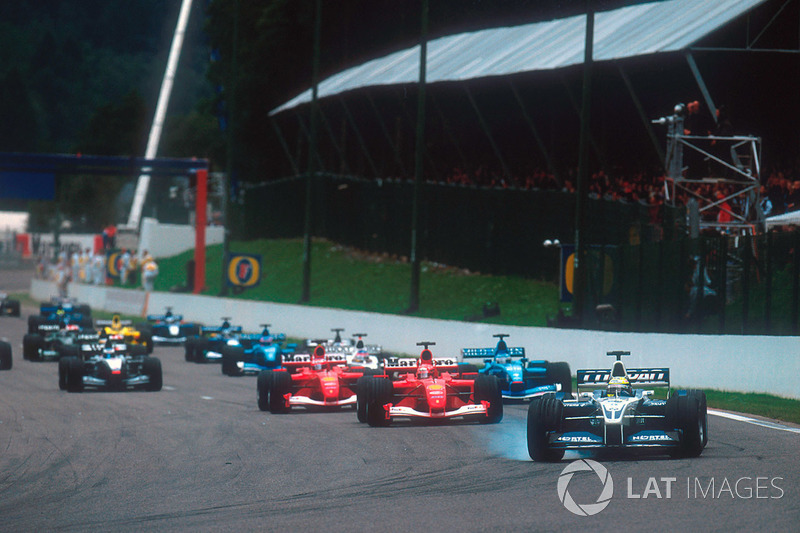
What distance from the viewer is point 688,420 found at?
11.7 meters

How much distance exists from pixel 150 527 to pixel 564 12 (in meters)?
35.6

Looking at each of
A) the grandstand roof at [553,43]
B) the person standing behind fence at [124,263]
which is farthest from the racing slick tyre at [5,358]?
the person standing behind fence at [124,263]

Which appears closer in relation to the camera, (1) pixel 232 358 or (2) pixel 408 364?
(2) pixel 408 364

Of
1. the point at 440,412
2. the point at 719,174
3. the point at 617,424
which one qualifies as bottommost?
the point at 440,412

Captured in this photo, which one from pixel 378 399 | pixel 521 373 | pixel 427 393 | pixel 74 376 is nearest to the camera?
pixel 378 399

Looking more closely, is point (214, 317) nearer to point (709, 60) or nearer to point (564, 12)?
point (564, 12)

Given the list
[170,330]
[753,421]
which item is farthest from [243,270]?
[753,421]

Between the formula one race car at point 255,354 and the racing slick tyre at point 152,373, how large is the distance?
269cm

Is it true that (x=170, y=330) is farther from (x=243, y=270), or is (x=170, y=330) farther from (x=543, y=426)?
(x=543, y=426)

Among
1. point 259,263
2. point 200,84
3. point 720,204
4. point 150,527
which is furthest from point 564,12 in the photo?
point 200,84

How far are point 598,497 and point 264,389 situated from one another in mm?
8541

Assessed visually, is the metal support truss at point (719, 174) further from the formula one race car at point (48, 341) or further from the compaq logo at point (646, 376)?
the formula one race car at point (48, 341)

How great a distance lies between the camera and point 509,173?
38.8 meters

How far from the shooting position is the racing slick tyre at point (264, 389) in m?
17.4
